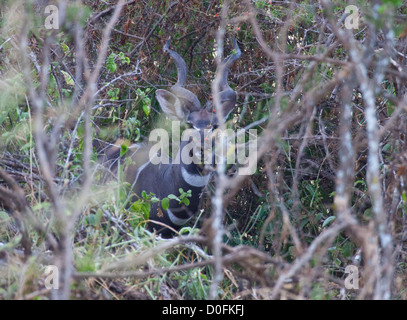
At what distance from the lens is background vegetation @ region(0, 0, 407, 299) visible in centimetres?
223

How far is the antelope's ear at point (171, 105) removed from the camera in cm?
479

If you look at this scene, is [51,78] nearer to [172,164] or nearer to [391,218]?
[172,164]

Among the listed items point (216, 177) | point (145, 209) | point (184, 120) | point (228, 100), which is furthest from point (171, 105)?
point (216, 177)

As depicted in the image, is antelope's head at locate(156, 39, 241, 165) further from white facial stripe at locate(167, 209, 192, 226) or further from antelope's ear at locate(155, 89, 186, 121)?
white facial stripe at locate(167, 209, 192, 226)

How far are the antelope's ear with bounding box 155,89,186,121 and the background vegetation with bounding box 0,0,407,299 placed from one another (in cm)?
31

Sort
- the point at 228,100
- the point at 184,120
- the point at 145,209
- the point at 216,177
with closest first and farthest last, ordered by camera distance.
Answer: the point at 216,177, the point at 145,209, the point at 228,100, the point at 184,120

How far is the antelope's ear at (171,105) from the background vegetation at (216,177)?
1.00 ft

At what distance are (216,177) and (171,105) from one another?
1862 millimetres

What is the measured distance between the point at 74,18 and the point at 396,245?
2.03m

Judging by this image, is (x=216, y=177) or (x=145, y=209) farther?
(x=145, y=209)

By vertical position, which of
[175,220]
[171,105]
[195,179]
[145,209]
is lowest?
[175,220]

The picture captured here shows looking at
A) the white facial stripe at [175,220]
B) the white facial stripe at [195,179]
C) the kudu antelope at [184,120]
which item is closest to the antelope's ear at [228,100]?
the kudu antelope at [184,120]

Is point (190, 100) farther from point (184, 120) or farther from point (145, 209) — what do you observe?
point (145, 209)

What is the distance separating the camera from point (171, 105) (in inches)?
191
